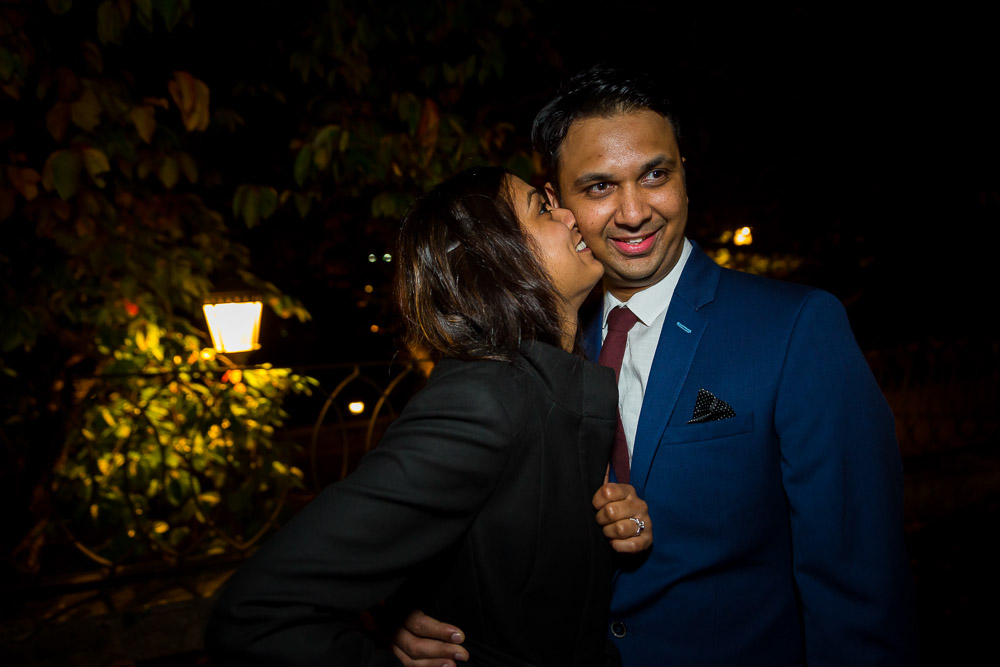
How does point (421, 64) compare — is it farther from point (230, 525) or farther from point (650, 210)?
point (230, 525)

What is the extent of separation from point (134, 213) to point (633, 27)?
4.70 m

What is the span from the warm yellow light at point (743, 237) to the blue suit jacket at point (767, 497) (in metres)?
8.88

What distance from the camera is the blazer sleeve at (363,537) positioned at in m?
1.10

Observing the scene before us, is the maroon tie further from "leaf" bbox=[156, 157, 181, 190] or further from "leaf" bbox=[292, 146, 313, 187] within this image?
"leaf" bbox=[156, 157, 181, 190]

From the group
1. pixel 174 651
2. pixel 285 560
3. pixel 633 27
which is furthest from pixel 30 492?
pixel 633 27

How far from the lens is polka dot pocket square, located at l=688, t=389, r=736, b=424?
1631 mm

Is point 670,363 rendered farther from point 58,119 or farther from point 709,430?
point 58,119

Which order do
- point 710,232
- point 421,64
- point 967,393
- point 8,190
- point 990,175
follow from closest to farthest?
point 8,190
point 421,64
point 967,393
point 990,175
point 710,232

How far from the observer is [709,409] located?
1.65 meters

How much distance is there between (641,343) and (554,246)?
0.46 m

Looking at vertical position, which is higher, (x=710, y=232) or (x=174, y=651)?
(x=710, y=232)

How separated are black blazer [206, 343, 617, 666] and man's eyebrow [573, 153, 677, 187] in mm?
704

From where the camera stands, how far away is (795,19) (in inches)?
220

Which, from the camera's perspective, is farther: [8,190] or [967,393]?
[967,393]
